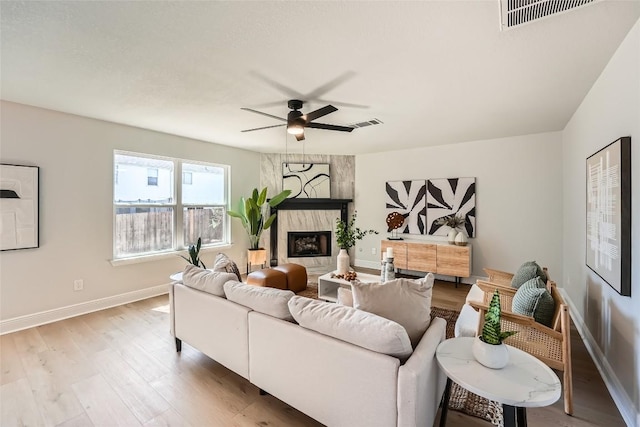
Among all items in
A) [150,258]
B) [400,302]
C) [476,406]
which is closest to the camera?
[400,302]

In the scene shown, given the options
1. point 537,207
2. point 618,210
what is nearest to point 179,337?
point 618,210

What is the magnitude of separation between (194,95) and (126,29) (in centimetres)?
102

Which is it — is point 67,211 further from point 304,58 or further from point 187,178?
point 304,58

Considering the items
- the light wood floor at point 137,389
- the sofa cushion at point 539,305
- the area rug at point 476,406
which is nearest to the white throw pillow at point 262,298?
the light wood floor at point 137,389

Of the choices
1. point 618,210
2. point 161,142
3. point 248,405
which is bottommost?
point 248,405

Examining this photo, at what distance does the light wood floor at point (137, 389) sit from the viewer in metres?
1.74

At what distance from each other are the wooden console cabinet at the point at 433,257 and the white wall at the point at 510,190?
489mm

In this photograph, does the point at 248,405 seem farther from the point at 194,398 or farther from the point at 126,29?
the point at 126,29

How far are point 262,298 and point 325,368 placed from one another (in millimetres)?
619

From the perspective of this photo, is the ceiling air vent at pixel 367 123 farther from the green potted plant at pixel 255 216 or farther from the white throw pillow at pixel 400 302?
the white throw pillow at pixel 400 302

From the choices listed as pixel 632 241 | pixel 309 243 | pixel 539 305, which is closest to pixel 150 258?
pixel 309 243

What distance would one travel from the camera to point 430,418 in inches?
57.9

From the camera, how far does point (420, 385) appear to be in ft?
4.18

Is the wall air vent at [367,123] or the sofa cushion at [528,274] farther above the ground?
the wall air vent at [367,123]
